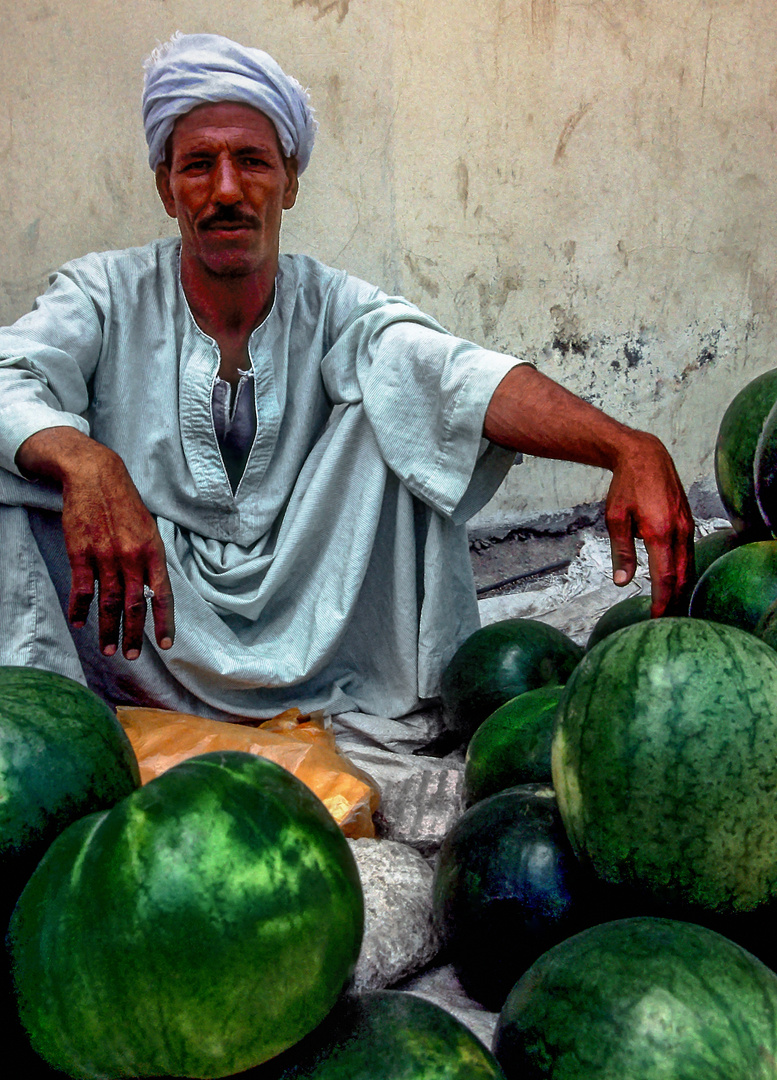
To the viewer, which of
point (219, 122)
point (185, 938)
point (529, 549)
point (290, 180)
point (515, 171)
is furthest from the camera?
point (529, 549)

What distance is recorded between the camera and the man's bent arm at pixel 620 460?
6.00ft

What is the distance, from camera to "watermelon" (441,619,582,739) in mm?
2336

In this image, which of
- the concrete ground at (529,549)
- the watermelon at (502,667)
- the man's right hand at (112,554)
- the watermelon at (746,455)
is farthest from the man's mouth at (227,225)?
the concrete ground at (529,549)

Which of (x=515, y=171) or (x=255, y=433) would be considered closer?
(x=255, y=433)

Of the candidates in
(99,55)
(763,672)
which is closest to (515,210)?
(99,55)

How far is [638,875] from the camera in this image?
126 centimetres

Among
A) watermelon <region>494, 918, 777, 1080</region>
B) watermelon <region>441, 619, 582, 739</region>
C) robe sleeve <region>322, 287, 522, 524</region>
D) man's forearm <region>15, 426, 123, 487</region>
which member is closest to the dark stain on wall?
robe sleeve <region>322, 287, 522, 524</region>

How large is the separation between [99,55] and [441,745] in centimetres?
252

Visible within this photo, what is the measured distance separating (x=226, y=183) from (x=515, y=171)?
1.75 m

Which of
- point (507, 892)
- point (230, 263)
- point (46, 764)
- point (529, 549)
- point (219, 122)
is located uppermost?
point (219, 122)

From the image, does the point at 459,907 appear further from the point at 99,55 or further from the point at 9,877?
the point at 99,55

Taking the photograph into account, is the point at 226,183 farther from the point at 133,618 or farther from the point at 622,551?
the point at 622,551

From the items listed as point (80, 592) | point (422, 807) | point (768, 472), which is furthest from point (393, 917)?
point (768, 472)

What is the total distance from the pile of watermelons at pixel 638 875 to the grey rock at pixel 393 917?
18 centimetres
